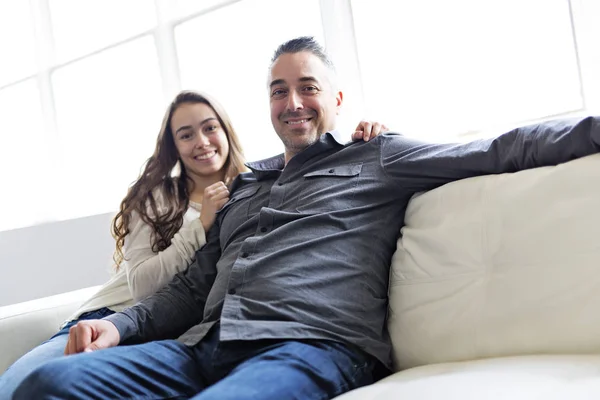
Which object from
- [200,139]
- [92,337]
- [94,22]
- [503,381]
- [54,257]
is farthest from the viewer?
[94,22]

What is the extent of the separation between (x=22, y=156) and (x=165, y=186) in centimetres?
257

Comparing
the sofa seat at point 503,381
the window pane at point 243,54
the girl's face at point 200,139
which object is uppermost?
the window pane at point 243,54

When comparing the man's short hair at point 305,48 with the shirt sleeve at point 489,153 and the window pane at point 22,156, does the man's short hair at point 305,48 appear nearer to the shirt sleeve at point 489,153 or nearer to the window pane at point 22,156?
the shirt sleeve at point 489,153

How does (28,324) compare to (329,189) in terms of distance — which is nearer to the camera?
(329,189)

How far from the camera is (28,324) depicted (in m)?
2.23

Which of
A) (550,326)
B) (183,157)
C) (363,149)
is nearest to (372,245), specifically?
(363,149)

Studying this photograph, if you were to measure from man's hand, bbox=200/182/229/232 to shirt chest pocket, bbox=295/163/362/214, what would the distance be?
36 centimetres

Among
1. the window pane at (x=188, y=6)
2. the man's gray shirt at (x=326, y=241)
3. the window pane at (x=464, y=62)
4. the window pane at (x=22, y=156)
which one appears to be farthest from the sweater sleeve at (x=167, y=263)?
the window pane at (x=22, y=156)

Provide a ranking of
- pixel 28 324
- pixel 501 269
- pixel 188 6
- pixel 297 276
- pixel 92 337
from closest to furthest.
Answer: pixel 501 269, pixel 297 276, pixel 92 337, pixel 28 324, pixel 188 6

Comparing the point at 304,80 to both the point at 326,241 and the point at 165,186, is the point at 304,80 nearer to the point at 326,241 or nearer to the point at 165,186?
the point at 326,241

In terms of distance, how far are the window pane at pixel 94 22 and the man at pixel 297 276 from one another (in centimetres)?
230

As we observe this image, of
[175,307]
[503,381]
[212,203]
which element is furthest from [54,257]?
[503,381]

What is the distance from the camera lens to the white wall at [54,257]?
3.76 m

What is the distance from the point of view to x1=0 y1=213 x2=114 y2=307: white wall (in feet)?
12.3
